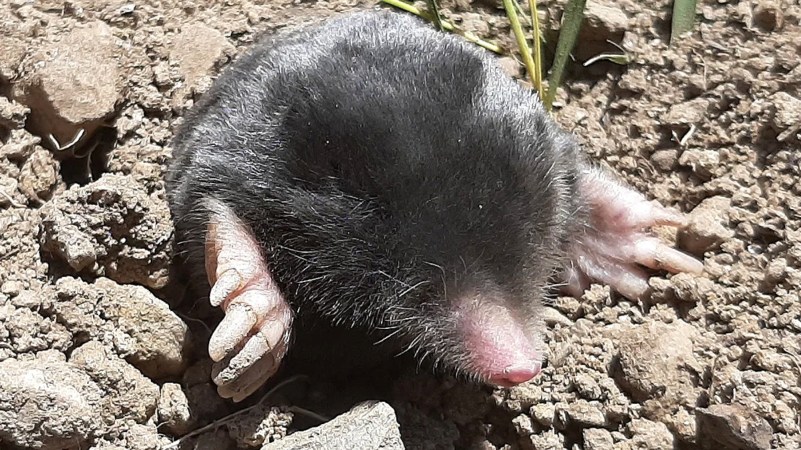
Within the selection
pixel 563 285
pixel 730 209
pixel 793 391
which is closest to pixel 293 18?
pixel 563 285

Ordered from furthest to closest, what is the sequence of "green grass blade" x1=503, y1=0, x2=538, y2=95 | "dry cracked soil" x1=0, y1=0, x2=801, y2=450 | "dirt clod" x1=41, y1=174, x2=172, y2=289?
"green grass blade" x1=503, y1=0, x2=538, y2=95
"dirt clod" x1=41, y1=174, x2=172, y2=289
"dry cracked soil" x1=0, y1=0, x2=801, y2=450

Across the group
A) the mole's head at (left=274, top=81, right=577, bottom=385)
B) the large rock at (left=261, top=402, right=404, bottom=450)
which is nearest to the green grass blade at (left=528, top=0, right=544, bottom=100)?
the mole's head at (left=274, top=81, right=577, bottom=385)

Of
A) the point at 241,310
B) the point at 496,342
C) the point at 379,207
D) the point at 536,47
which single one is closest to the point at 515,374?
the point at 496,342

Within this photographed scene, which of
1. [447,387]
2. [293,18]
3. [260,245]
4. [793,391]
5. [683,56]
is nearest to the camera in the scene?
[793,391]

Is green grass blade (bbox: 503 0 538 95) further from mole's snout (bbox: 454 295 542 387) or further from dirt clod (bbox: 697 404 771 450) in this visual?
dirt clod (bbox: 697 404 771 450)

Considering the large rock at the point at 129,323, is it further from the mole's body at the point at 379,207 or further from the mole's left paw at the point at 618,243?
the mole's left paw at the point at 618,243

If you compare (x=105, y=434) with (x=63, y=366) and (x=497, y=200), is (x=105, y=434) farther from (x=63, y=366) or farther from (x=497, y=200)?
(x=497, y=200)
